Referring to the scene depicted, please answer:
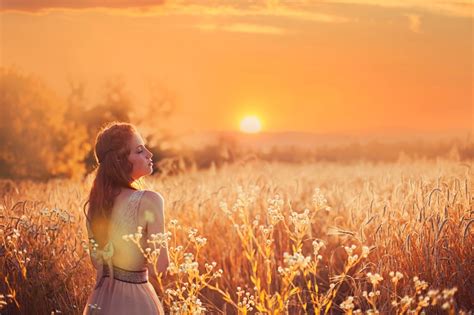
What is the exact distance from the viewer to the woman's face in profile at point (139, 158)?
15.7 ft

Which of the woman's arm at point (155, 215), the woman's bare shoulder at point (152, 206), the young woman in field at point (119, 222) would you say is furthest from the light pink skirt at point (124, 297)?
the woman's bare shoulder at point (152, 206)

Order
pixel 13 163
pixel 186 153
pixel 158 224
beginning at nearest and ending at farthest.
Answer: pixel 158 224, pixel 13 163, pixel 186 153

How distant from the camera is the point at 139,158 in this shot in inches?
188

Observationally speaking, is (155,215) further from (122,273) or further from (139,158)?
(122,273)

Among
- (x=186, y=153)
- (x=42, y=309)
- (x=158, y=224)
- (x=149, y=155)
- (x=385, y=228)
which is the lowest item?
(x=186, y=153)

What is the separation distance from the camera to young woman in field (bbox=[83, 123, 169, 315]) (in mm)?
4777

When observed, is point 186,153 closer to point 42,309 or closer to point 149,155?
point 42,309

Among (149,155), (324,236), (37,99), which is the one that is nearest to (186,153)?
(37,99)

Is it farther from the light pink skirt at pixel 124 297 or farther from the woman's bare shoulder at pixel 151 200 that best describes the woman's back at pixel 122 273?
the woman's bare shoulder at pixel 151 200

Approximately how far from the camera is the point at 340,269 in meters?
8.58

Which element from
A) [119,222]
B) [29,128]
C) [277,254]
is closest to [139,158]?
[119,222]

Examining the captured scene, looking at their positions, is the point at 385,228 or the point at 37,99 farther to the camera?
the point at 37,99

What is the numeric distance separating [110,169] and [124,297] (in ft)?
2.72

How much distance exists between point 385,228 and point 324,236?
2.66m
